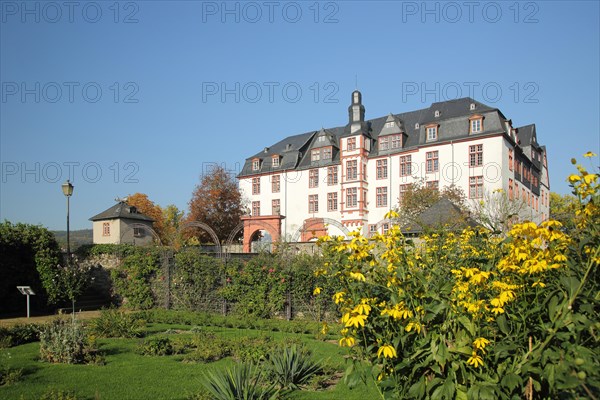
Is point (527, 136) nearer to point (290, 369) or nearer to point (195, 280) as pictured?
point (195, 280)

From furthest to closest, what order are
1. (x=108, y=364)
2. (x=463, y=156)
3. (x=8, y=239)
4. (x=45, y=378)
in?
(x=463, y=156) → (x=8, y=239) → (x=108, y=364) → (x=45, y=378)

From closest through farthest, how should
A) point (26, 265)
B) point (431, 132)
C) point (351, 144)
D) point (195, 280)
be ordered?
point (195, 280) < point (26, 265) < point (431, 132) < point (351, 144)

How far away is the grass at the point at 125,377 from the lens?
20.4 ft

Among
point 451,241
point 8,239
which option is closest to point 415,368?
point 451,241

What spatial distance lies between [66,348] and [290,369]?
458 centimetres

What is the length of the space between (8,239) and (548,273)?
1888 cm

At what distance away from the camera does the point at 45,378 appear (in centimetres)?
706

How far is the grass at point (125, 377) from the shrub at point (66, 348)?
0.23 meters

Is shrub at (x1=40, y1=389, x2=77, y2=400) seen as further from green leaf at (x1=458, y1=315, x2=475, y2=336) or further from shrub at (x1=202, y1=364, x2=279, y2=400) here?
green leaf at (x1=458, y1=315, x2=475, y2=336)

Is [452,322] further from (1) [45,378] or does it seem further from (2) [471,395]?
(1) [45,378]

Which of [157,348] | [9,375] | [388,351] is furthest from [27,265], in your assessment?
[388,351]

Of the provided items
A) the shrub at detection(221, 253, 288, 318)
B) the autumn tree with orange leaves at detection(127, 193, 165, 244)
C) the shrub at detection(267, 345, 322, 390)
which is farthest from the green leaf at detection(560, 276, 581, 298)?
the autumn tree with orange leaves at detection(127, 193, 165, 244)

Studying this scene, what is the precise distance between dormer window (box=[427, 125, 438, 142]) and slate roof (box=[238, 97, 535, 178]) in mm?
316

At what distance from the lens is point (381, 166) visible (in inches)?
1544
